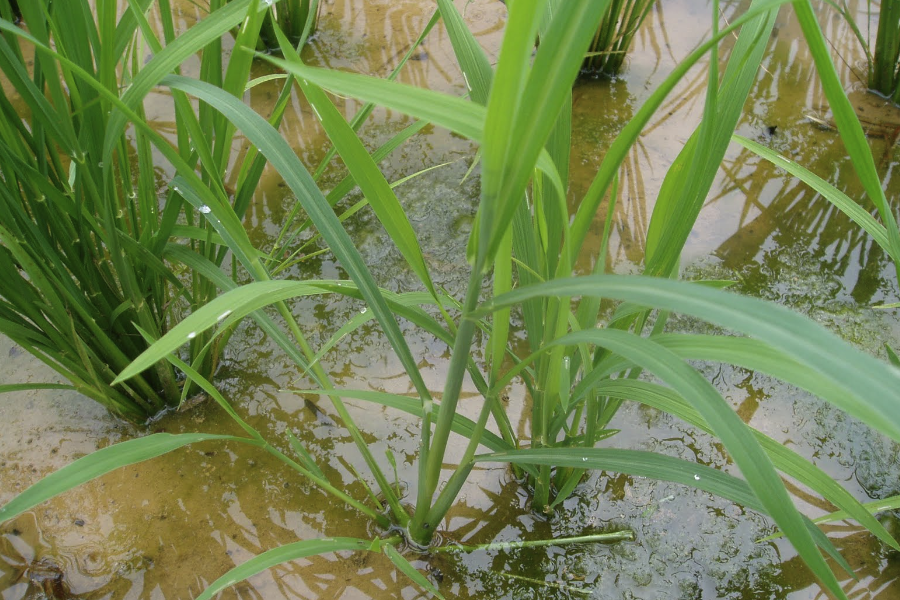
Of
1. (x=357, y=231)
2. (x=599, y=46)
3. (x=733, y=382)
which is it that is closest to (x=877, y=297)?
(x=733, y=382)

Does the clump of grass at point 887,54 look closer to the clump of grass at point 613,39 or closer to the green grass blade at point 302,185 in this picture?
the clump of grass at point 613,39

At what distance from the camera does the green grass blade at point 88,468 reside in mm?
654

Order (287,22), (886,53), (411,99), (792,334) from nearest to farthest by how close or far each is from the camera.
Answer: (792,334)
(411,99)
(886,53)
(287,22)

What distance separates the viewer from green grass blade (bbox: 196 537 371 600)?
0.78m

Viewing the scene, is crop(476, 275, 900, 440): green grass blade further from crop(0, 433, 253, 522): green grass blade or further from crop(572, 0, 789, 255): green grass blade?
crop(0, 433, 253, 522): green grass blade

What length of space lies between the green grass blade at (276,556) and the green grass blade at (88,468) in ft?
0.54

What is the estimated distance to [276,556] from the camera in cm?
82

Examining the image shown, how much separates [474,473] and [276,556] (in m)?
0.41

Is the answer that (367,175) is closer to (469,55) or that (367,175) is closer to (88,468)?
(469,55)

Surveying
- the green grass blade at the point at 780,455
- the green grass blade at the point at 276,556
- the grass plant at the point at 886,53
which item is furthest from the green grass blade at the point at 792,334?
the grass plant at the point at 886,53

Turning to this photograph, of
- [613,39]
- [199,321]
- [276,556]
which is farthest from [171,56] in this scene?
[613,39]

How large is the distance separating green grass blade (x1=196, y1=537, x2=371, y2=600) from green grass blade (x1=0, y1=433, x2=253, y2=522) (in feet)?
0.54

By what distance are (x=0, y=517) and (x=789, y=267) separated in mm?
1444

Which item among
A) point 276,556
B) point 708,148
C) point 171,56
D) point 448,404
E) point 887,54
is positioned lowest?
point 276,556
